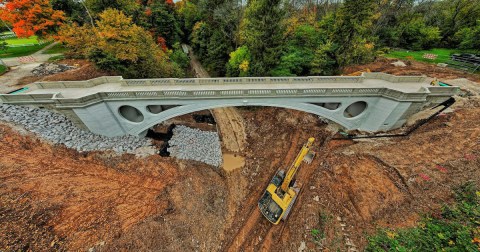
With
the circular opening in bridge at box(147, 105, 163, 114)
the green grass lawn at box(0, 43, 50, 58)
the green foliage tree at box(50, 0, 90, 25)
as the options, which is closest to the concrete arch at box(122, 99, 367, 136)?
the circular opening in bridge at box(147, 105, 163, 114)

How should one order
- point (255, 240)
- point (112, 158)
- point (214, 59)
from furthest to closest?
1. point (214, 59)
2. point (112, 158)
3. point (255, 240)

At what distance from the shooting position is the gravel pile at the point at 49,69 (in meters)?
18.0

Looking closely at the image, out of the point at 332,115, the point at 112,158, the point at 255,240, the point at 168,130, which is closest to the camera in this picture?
the point at 255,240

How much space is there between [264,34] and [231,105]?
9.10 m

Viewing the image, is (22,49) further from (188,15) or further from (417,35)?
(417,35)

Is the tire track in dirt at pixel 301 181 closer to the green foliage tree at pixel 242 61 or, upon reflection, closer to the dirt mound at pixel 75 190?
the dirt mound at pixel 75 190

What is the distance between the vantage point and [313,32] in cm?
2116

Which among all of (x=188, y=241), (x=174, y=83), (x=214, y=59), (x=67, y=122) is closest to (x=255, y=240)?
(x=188, y=241)

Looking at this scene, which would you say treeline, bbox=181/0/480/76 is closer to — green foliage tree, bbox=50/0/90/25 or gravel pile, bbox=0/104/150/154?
green foliage tree, bbox=50/0/90/25

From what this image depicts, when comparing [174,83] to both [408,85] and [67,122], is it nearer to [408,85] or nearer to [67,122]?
[67,122]

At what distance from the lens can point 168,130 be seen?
18.2 m

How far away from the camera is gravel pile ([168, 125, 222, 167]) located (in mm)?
15930

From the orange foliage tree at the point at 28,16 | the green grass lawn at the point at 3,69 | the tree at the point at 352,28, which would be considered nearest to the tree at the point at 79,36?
the orange foliage tree at the point at 28,16

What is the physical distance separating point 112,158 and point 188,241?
899 cm
